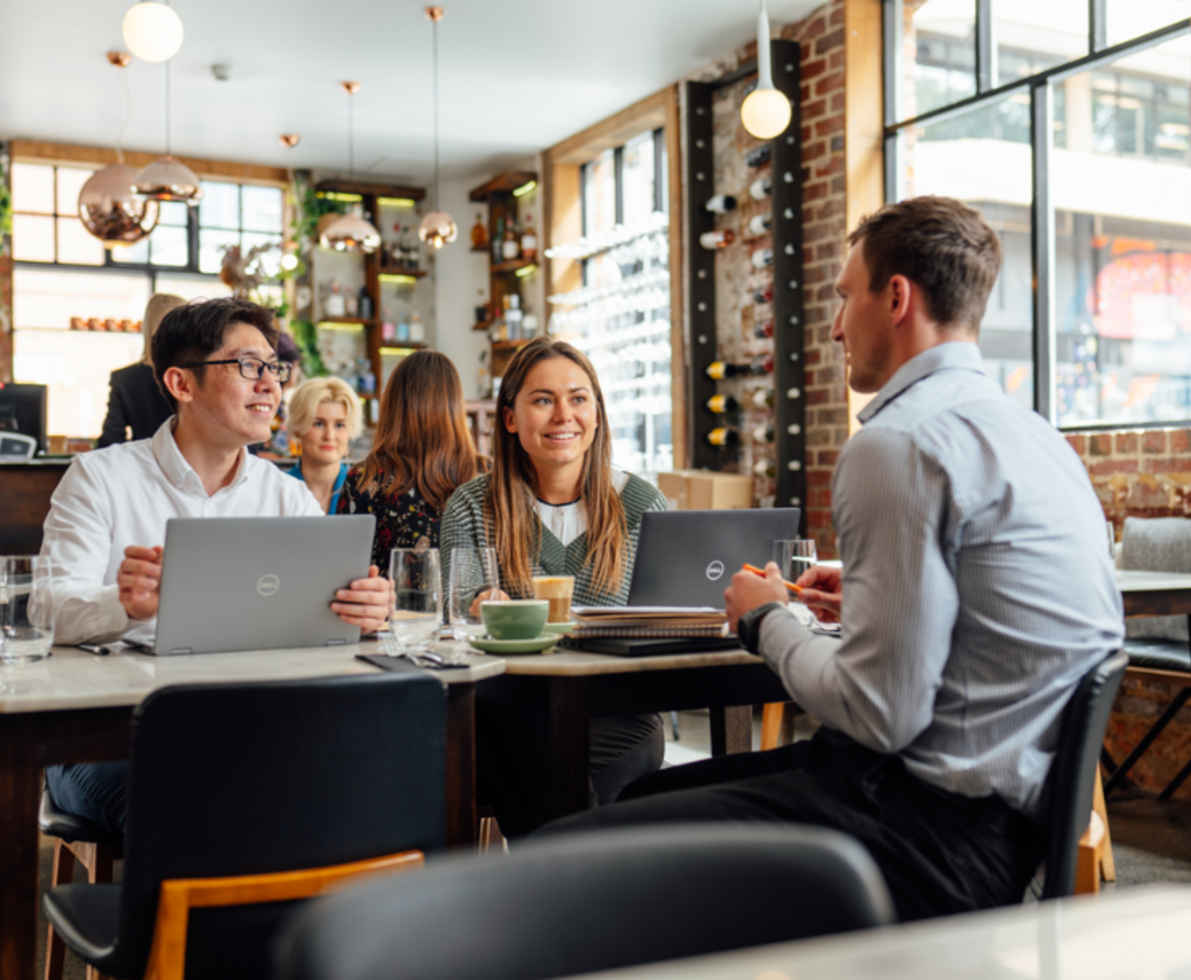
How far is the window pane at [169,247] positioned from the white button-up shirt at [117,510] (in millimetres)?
7290

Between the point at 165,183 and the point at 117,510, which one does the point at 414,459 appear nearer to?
the point at 117,510

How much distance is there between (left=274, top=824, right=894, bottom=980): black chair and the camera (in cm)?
65

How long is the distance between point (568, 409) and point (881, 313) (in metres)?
1.00

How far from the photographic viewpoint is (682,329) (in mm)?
6543

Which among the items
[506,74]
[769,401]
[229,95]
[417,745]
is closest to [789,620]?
[417,745]

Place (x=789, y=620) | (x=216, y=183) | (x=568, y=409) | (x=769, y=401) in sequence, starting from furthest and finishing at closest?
(x=216, y=183) → (x=769, y=401) → (x=568, y=409) → (x=789, y=620)

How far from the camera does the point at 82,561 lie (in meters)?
2.05

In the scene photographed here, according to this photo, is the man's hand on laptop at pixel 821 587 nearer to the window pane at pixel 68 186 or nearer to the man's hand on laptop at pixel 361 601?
the man's hand on laptop at pixel 361 601

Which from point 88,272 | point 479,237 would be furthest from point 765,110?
point 88,272

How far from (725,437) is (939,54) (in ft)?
7.04

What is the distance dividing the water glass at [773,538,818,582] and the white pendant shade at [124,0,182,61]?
313 cm

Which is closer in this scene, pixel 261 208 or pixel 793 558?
pixel 793 558

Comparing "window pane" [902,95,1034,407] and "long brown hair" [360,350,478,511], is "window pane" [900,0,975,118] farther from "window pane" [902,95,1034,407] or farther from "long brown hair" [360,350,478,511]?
"long brown hair" [360,350,478,511]

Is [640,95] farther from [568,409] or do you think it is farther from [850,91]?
[568,409]
